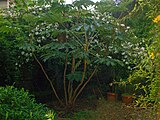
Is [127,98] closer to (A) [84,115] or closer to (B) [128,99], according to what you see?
(B) [128,99]

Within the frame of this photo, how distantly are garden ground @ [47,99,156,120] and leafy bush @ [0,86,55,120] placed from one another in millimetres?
1668

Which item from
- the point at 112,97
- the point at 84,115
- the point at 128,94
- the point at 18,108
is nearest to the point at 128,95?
the point at 128,94

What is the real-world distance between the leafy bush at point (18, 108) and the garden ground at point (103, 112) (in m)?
1.67

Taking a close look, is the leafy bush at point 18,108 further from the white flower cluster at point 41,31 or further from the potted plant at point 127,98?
the potted plant at point 127,98

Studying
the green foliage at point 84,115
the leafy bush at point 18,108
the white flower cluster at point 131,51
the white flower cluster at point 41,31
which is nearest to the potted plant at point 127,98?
the white flower cluster at point 131,51

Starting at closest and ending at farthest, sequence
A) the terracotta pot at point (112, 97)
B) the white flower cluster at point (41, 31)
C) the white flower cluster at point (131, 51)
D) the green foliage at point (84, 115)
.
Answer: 1. the green foliage at point (84, 115)
2. the white flower cluster at point (41, 31)
3. the white flower cluster at point (131, 51)
4. the terracotta pot at point (112, 97)

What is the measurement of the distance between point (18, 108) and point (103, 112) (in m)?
2.31

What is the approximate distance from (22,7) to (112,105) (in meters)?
2.69

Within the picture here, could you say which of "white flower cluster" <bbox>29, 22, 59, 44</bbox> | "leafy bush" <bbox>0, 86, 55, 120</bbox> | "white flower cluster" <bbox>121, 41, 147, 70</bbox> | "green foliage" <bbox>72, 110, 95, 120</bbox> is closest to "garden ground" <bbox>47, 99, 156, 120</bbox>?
"green foliage" <bbox>72, 110, 95, 120</bbox>

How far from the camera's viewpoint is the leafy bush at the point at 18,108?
7.04 ft

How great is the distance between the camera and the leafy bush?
2147 millimetres

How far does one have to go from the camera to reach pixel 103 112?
4.30 m

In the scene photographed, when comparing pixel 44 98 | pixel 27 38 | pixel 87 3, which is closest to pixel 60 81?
pixel 44 98

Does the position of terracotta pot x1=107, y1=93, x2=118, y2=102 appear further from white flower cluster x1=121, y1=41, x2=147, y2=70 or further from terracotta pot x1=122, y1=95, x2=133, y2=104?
white flower cluster x1=121, y1=41, x2=147, y2=70
